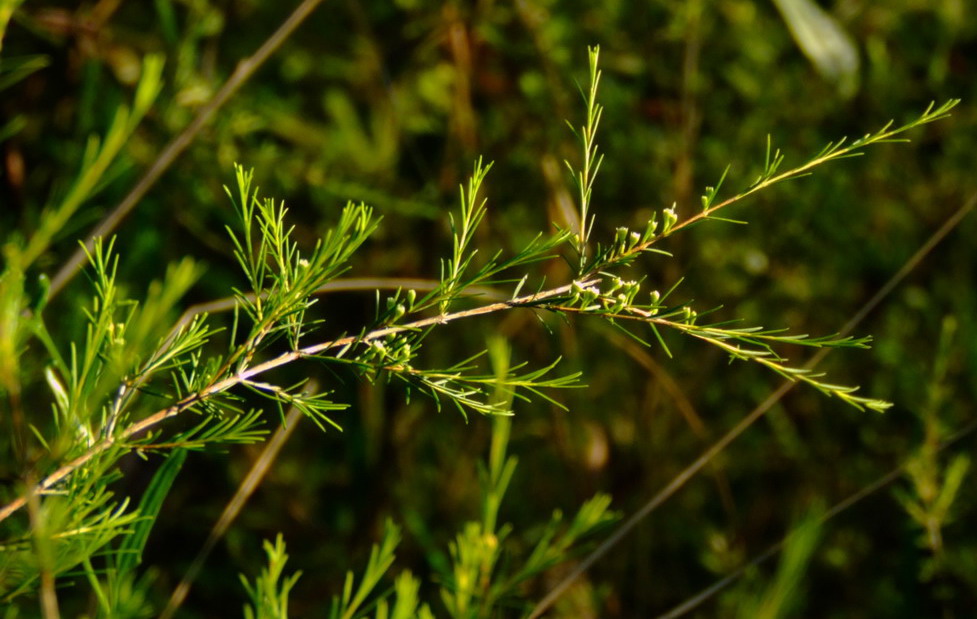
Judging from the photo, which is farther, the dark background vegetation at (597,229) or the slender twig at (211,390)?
the dark background vegetation at (597,229)

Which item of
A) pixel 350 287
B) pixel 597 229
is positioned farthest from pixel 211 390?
pixel 597 229

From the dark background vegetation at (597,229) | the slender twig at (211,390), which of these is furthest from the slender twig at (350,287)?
the dark background vegetation at (597,229)

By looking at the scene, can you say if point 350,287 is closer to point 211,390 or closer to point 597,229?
point 211,390

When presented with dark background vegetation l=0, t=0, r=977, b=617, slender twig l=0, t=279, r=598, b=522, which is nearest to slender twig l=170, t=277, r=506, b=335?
Result: slender twig l=0, t=279, r=598, b=522

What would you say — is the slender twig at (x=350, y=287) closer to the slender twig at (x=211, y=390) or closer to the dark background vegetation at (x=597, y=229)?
the slender twig at (x=211, y=390)

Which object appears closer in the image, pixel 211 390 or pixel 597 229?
pixel 211 390

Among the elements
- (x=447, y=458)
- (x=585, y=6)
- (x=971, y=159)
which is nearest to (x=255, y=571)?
(x=447, y=458)

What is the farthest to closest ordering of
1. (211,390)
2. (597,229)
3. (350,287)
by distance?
(597,229) < (350,287) < (211,390)

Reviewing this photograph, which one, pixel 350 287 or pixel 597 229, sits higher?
pixel 350 287

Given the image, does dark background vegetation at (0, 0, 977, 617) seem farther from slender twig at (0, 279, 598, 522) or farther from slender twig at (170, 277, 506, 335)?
slender twig at (0, 279, 598, 522)
